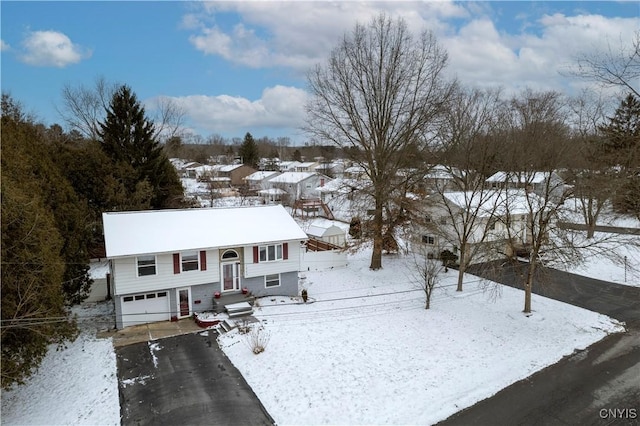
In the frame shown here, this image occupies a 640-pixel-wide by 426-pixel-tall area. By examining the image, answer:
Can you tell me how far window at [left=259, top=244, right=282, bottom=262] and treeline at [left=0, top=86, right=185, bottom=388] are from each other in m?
8.46

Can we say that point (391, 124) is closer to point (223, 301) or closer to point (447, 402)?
point (223, 301)

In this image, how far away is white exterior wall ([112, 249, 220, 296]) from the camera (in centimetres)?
1739

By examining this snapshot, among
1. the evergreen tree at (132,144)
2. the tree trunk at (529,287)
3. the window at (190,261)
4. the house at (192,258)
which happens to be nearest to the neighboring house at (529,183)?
the tree trunk at (529,287)

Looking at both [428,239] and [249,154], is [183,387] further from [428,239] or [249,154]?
[249,154]

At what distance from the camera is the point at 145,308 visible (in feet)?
60.1


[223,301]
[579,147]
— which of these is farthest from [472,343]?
[579,147]

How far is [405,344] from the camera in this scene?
15.8 meters

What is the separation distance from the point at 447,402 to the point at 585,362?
6530 millimetres

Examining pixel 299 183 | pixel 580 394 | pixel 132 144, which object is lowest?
pixel 580 394

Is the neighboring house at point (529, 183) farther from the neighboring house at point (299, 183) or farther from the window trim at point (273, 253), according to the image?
the neighboring house at point (299, 183)

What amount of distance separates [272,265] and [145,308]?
20.9 feet

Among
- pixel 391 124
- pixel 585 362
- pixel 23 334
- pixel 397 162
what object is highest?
pixel 391 124

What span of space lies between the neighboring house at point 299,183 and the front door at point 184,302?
3936 cm

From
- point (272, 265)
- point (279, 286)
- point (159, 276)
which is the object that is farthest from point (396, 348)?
point (159, 276)
